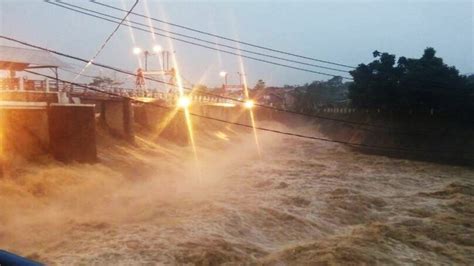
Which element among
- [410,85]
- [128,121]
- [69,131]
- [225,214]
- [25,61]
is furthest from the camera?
[410,85]

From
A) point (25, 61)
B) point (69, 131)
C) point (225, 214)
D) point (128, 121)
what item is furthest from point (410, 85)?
point (25, 61)

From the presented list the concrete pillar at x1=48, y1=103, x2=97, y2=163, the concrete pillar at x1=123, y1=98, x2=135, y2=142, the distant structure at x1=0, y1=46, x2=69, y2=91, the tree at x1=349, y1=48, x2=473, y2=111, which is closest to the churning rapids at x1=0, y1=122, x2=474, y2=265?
the concrete pillar at x1=48, y1=103, x2=97, y2=163

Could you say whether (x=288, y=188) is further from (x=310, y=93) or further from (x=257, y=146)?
(x=310, y=93)

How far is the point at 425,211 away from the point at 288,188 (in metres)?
6.62

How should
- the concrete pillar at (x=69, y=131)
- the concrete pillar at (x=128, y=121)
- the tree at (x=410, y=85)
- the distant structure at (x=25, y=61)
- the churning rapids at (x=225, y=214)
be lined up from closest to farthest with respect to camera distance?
the churning rapids at (x=225, y=214)
the concrete pillar at (x=69, y=131)
the distant structure at (x=25, y=61)
the concrete pillar at (x=128, y=121)
the tree at (x=410, y=85)

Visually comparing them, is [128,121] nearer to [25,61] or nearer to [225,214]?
[25,61]

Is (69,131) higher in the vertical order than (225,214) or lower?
higher

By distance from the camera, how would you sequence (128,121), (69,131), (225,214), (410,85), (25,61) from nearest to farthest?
(225,214) < (69,131) < (25,61) < (128,121) < (410,85)

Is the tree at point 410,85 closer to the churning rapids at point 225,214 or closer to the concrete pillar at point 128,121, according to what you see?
the churning rapids at point 225,214

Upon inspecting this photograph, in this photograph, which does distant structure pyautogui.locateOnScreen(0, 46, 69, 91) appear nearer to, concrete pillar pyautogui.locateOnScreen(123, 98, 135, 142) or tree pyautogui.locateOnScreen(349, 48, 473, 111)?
concrete pillar pyautogui.locateOnScreen(123, 98, 135, 142)

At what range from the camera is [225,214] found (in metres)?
16.0

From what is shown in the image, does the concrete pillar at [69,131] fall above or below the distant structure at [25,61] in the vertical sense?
below

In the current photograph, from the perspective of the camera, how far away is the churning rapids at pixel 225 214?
1175 centimetres

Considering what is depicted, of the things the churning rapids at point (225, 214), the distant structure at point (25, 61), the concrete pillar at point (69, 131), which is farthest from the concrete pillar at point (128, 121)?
the concrete pillar at point (69, 131)
